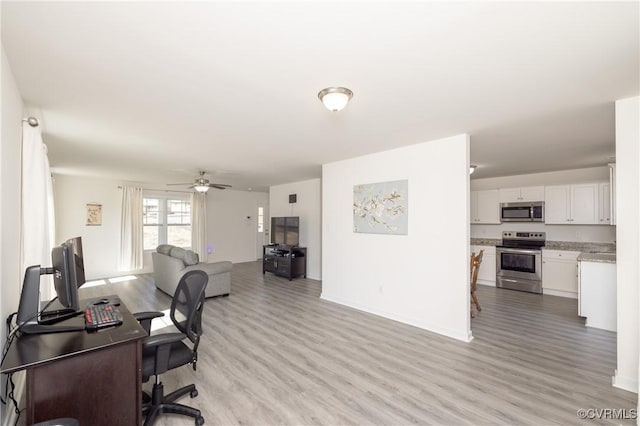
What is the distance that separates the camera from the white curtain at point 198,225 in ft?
27.0

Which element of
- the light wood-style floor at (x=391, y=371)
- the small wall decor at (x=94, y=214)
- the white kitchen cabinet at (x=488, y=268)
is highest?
the small wall decor at (x=94, y=214)

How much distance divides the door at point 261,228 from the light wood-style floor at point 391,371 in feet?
17.5

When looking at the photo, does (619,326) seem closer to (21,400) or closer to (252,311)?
(252,311)

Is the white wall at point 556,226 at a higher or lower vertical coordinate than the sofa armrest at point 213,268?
higher

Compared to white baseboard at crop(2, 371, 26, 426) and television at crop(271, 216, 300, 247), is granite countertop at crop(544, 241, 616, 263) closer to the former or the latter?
television at crop(271, 216, 300, 247)

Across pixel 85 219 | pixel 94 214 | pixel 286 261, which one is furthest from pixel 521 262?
pixel 85 219

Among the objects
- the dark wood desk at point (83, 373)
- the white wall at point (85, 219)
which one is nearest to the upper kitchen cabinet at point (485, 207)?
the dark wood desk at point (83, 373)

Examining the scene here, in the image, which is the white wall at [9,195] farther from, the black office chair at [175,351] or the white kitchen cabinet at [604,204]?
the white kitchen cabinet at [604,204]

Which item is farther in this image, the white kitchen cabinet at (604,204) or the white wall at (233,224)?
the white wall at (233,224)

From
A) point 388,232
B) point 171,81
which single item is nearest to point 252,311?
point 388,232

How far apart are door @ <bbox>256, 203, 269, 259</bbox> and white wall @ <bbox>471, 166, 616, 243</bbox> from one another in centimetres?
660

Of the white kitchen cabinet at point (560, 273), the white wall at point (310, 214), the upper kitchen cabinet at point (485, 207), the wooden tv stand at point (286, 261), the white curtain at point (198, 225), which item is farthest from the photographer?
the white curtain at point (198, 225)

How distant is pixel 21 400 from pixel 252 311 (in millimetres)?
2549

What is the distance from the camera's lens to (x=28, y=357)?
140 cm
